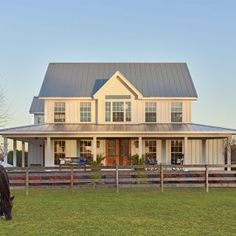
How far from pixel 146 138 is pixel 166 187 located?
9990 mm

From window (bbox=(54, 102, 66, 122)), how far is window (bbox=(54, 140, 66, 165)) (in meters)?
1.42

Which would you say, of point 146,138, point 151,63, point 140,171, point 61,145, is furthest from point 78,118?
point 140,171

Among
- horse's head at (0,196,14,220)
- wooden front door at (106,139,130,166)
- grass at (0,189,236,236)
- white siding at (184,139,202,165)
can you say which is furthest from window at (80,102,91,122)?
horse's head at (0,196,14,220)

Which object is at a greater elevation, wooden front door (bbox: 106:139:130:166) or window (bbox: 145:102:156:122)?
window (bbox: 145:102:156:122)

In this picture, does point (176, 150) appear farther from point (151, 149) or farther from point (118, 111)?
point (118, 111)

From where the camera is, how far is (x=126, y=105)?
31875 mm

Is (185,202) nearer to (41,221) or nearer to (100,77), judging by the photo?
(41,221)

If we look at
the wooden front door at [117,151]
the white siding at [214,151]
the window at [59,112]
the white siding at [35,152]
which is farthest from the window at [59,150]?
the white siding at [214,151]

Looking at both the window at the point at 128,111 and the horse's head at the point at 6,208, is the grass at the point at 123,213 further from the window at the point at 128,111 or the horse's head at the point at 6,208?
the window at the point at 128,111

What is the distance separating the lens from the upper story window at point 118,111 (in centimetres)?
3189

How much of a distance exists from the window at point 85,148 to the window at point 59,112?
1982 mm

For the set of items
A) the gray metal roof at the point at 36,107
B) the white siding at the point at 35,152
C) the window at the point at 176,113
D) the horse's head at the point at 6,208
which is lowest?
the horse's head at the point at 6,208

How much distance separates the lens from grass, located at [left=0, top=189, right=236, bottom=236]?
11.1 m

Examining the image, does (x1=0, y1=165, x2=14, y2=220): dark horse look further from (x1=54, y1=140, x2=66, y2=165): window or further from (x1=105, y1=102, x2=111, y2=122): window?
(x1=54, y1=140, x2=66, y2=165): window
